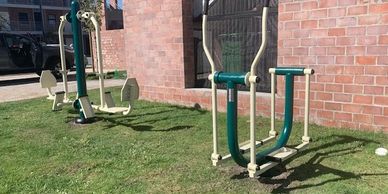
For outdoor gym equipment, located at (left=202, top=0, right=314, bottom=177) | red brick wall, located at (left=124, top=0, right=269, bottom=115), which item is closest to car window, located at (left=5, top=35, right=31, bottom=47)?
red brick wall, located at (left=124, top=0, right=269, bottom=115)

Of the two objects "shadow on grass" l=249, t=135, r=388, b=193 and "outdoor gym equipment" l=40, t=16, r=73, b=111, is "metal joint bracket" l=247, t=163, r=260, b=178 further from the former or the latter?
"outdoor gym equipment" l=40, t=16, r=73, b=111

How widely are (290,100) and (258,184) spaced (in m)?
1.01

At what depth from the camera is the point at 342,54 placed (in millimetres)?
5004

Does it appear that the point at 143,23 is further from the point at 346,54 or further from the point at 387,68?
the point at 387,68

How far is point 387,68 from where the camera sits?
15.3 feet

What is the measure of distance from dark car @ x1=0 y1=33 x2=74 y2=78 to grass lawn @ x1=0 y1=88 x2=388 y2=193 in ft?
24.7

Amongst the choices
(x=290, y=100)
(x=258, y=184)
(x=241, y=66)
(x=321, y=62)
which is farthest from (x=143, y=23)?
(x=258, y=184)

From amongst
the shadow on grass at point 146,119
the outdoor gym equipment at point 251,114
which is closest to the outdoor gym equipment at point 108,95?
the shadow on grass at point 146,119

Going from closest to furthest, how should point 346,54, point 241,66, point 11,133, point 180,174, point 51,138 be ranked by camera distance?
1. point 180,174
2. point 346,54
3. point 51,138
4. point 11,133
5. point 241,66

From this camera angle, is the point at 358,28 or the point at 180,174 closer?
the point at 180,174

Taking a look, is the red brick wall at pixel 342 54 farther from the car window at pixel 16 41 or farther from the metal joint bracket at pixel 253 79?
the car window at pixel 16 41

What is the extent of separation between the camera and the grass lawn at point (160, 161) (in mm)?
3457

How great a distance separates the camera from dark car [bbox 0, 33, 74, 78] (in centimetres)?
1280

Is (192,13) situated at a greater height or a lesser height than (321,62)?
greater
